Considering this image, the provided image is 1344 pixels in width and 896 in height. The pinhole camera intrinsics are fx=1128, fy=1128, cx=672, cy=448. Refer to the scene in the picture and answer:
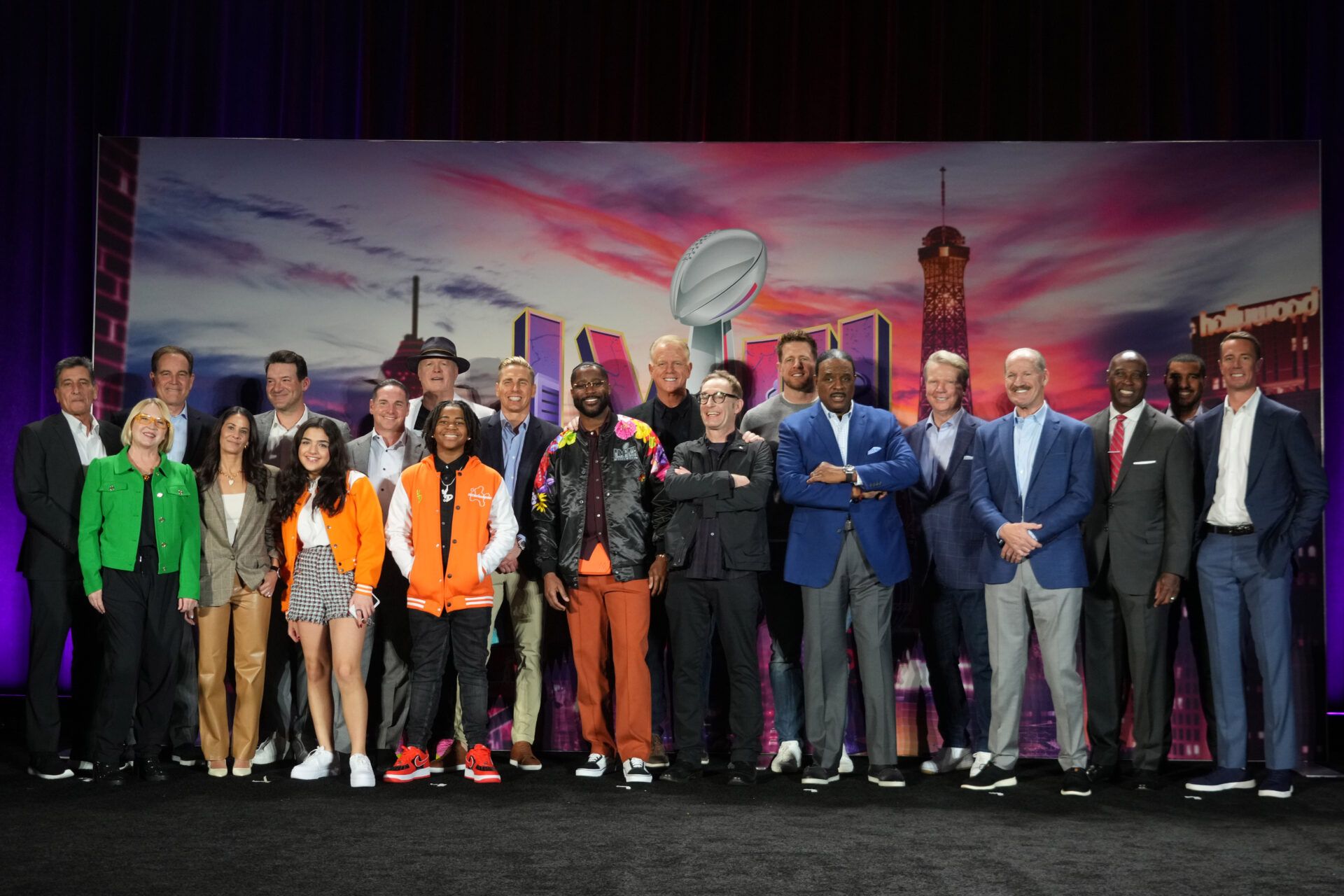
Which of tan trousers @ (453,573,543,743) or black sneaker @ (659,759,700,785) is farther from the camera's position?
tan trousers @ (453,573,543,743)

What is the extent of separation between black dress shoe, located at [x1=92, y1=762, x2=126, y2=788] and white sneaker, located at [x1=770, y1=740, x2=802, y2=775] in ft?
8.80

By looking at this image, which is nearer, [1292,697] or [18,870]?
[18,870]

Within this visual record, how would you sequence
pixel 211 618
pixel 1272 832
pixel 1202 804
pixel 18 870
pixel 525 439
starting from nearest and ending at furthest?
pixel 18 870, pixel 1272 832, pixel 1202 804, pixel 211 618, pixel 525 439

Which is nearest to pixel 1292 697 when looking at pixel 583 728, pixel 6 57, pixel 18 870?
pixel 583 728

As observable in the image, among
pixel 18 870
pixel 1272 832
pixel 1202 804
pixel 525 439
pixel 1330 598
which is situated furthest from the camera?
pixel 1330 598

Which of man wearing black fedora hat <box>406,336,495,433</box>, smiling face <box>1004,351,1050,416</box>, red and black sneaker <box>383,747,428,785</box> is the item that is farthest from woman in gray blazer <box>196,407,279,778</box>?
smiling face <box>1004,351,1050,416</box>

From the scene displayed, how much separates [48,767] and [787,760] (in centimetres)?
311

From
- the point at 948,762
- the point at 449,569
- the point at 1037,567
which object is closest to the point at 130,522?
the point at 449,569

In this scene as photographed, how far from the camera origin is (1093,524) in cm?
478

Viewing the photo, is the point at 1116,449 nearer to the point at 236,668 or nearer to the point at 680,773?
the point at 680,773

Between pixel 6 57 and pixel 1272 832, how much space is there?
7.27 m

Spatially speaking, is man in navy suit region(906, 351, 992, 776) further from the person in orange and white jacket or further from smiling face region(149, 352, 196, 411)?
smiling face region(149, 352, 196, 411)

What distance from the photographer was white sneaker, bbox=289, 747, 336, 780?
4.60 metres

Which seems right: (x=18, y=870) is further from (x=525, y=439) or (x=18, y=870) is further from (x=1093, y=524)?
(x=1093, y=524)
